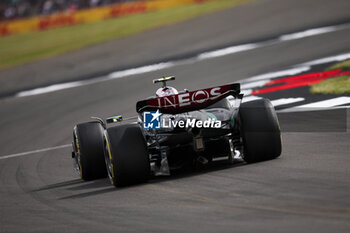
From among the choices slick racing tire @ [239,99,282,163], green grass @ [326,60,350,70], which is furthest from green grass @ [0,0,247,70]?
slick racing tire @ [239,99,282,163]

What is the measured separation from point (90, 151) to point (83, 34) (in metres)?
Answer: 23.7

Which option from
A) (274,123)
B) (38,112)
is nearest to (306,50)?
(38,112)

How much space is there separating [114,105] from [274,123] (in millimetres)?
9478

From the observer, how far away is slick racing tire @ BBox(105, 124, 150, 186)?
873cm

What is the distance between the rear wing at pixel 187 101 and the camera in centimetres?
907

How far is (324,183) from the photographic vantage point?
23.9 feet

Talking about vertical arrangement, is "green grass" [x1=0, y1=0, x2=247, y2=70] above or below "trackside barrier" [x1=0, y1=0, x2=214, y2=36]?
below

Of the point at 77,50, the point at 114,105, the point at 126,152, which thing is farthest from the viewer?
the point at 77,50

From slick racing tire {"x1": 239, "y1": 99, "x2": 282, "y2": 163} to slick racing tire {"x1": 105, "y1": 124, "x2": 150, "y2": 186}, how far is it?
1.29 metres

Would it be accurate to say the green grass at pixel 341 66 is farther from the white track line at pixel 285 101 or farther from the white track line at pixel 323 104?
the white track line at pixel 323 104

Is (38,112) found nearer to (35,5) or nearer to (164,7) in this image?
(164,7)

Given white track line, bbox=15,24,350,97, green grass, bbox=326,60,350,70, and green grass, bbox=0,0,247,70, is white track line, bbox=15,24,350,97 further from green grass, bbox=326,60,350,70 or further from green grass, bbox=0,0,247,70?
green grass, bbox=0,0,247,70

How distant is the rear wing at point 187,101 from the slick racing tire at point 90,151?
1.15 meters

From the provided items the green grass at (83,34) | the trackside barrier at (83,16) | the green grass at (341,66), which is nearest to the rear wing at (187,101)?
the green grass at (341,66)
